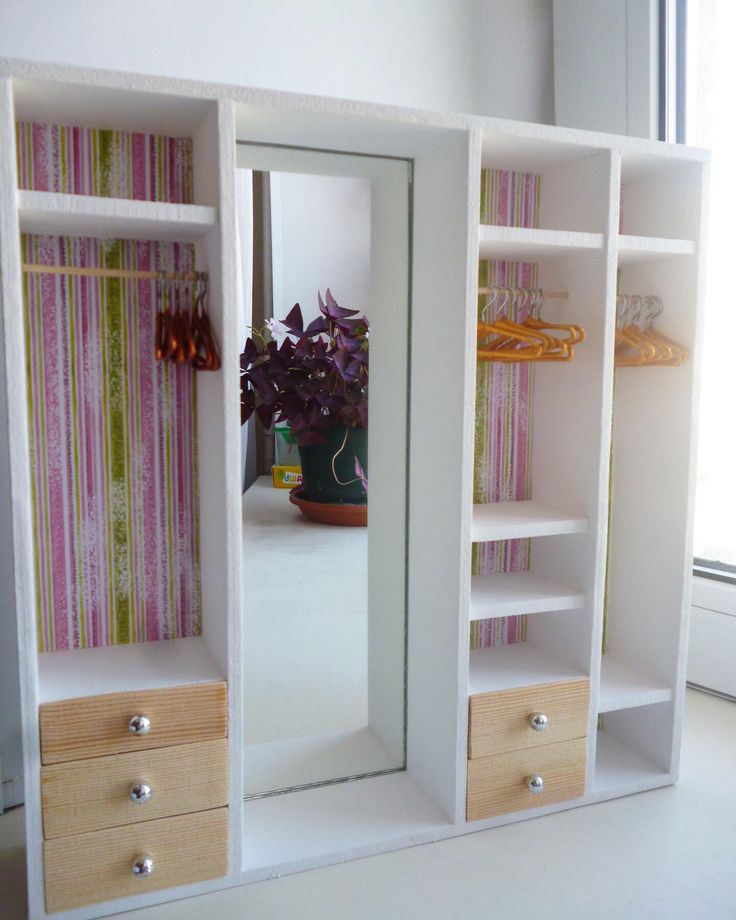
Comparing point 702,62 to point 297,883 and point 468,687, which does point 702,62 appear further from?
point 297,883

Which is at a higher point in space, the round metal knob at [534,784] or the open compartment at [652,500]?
the open compartment at [652,500]

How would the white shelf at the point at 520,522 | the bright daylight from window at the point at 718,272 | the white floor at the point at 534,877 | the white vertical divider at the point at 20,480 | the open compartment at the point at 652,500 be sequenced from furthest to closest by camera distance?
the bright daylight from window at the point at 718,272
the open compartment at the point at 652,500
the white shelf at the point at 520,522
the white floor at the point at 534,877
the white vertical divider at the point at 20,480

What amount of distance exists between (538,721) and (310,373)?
41.8 inches

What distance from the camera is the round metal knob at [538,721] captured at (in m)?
2.12

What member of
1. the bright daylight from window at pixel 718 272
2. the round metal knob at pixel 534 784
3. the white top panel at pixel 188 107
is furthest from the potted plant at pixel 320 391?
the bright daylight from window at pixel 718 272

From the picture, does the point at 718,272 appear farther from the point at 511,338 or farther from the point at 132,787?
the point at 132,787

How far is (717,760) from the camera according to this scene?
2484mm

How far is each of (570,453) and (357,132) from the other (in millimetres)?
976

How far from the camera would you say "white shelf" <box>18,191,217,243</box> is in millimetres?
1613

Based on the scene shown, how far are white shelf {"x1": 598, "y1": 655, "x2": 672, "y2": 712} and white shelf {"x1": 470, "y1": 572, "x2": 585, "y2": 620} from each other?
283 mm

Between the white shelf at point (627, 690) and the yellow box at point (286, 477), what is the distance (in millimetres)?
989

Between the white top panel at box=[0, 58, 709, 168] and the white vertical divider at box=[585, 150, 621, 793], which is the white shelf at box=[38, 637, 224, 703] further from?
the white top panel at box=[0, 58, 709, 168]

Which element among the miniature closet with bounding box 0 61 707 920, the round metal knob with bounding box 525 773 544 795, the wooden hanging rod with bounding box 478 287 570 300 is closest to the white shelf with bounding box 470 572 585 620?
the miniature closet with bounding box 0 61 707 920

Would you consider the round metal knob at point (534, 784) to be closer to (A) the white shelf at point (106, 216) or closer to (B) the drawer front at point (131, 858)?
(B) the drawer front at point (131, 858)
